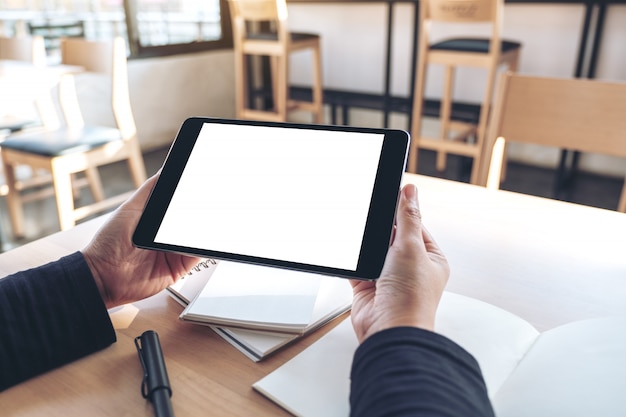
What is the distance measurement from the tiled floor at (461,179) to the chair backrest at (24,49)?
783mm

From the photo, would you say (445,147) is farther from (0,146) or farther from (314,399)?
(314,399)

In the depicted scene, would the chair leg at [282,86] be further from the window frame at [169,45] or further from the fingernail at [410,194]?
the fingernail at [410,194]

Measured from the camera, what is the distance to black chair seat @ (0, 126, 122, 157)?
200cm

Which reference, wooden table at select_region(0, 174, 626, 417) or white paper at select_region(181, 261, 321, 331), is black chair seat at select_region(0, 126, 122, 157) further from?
white paper at select_region(181, 261, 321, 331)

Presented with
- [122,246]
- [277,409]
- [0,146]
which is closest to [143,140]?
[0,146]

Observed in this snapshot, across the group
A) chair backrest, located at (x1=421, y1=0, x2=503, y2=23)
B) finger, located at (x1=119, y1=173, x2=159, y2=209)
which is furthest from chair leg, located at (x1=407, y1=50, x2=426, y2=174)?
finger, located at (x1=119, y1=173, x2=159, y2=209)

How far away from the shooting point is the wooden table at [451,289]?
494 mm

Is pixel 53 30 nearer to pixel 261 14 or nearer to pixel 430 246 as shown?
pixel 261 14

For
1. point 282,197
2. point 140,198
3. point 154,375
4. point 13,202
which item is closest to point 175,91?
point 13,202

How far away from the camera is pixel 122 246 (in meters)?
0.64

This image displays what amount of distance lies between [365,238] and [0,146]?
83.4 inches

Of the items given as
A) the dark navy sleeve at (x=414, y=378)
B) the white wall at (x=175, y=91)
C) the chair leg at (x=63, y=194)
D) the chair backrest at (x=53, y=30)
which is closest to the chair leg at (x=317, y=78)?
the white wall at (x=175, y=91)

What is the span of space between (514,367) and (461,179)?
103 inches

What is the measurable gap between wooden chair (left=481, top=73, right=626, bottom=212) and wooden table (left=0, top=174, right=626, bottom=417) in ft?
0.92
